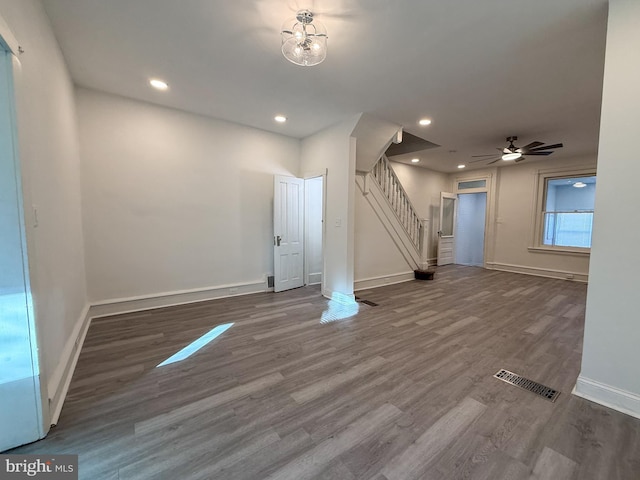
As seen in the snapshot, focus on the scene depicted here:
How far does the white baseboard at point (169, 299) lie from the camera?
3547mm

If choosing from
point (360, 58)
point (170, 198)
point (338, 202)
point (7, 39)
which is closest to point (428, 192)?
point (338, 202)

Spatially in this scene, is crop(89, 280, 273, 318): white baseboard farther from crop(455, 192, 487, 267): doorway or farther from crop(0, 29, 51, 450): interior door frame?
crop(455, 192, 487, 267): doorway

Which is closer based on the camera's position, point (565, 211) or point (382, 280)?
point (382, 280)

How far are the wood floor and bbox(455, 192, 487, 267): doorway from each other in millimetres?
5393

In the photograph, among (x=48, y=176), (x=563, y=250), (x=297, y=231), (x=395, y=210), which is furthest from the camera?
(x=563, y=250)

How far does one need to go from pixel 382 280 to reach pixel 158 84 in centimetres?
489

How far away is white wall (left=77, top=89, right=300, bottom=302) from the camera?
3453 millimetres

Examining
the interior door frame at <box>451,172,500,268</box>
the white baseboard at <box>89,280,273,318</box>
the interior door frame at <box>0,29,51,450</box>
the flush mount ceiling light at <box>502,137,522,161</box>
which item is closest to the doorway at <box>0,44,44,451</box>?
the interior door frame at <box>0,29,51,450</box>

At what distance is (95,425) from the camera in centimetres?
169

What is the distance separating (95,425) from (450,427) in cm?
229

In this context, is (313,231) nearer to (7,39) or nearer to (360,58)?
(360,58)

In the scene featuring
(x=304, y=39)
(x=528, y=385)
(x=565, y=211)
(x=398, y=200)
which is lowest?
(x=528, y=385)

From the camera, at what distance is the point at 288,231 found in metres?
4.94

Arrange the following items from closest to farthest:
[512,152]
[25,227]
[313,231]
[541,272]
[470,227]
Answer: [25,227] → [512,152] → [313,231] → [541,272] → [470,227]
